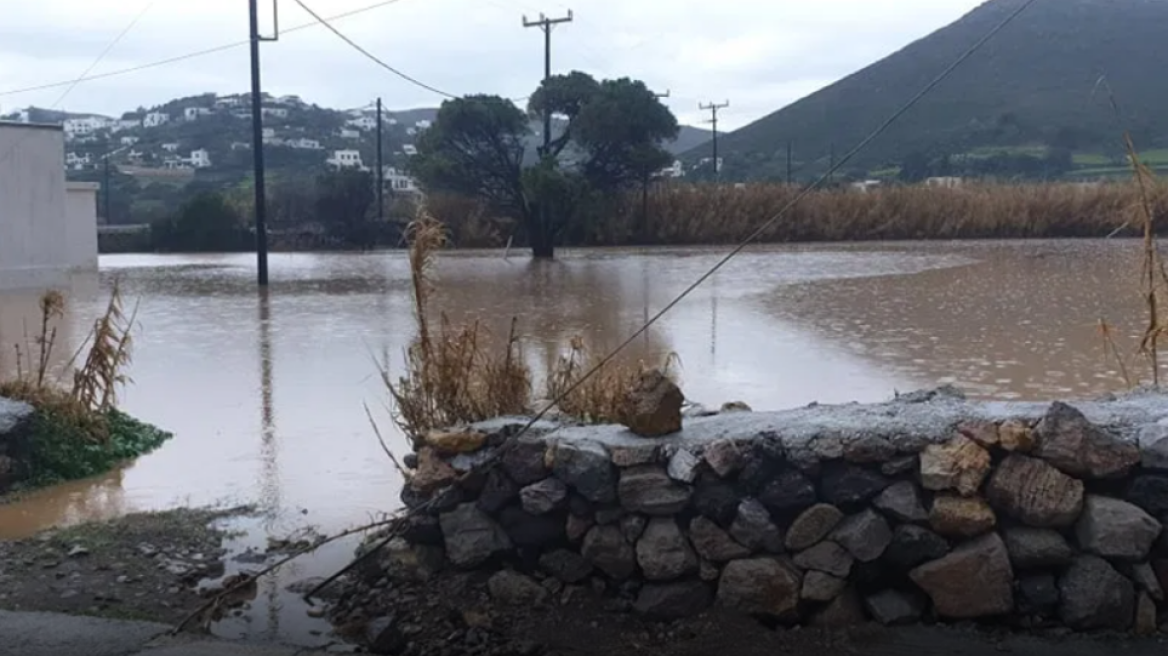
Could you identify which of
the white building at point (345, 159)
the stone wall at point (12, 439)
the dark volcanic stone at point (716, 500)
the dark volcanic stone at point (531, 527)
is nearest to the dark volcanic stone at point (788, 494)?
the dark volcanic stone at point (716, 500)

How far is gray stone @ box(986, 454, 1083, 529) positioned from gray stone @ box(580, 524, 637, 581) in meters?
1.40

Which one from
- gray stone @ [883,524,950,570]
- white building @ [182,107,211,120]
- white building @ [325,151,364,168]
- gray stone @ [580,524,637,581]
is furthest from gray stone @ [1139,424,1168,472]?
white building @ [182,107,211,120]

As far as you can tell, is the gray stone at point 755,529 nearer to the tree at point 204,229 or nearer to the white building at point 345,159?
the tree at point 204,229

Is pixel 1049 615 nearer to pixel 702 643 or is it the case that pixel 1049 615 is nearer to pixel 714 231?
pixel 702 643

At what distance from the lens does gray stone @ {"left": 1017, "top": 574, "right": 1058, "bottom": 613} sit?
5.05 m

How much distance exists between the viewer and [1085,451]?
5.05 metres

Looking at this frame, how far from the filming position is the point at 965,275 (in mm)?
23781

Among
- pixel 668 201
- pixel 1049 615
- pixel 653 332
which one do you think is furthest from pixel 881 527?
pixel 668 201

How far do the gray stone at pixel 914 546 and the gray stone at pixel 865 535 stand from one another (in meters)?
0.03

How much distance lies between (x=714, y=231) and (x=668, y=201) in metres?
1.61

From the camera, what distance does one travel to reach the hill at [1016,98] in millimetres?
34031

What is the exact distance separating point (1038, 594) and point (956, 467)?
0.56m

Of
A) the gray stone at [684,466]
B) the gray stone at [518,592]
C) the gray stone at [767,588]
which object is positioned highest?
the gray stone at [684,466]

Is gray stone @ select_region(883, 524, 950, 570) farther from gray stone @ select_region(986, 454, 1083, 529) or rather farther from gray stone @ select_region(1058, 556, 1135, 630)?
gray stone @ select_region(1058, 556, 1135, 630)
